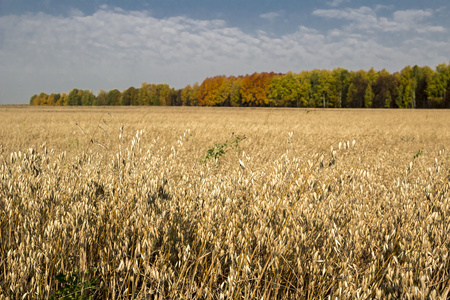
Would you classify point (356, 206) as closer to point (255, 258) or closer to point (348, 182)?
point (348, 182)

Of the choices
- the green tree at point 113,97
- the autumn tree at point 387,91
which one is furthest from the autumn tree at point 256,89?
the green tree at point 113,97

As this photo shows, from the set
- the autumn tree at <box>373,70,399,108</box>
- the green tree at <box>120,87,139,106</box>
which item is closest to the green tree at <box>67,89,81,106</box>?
the green tree at <box>120,87,139,106</box>

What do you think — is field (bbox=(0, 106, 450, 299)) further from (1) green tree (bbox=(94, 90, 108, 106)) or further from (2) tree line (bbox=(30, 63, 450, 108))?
(1) green tree (bbox=(94, 90, 108, 106))

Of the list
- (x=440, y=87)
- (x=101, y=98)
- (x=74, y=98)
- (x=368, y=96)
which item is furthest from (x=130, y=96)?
(x=440, y=87)

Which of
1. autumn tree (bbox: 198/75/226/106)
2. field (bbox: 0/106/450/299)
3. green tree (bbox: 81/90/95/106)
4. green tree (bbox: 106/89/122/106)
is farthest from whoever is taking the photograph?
green tree (bbox: 81/90/95/106)

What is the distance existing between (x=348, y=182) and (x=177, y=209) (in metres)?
1.63

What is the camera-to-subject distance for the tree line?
76.5 metres

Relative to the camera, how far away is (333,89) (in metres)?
89.3

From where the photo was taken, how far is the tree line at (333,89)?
76.5 meters

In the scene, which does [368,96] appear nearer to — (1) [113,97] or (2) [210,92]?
(2) [210,92]

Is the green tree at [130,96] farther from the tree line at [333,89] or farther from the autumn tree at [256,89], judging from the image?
the autumn tree at [256,89]

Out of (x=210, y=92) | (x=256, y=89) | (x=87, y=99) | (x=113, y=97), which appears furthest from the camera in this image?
(x=87, y=99)

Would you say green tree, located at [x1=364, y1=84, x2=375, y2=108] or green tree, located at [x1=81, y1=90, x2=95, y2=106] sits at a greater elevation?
green tree, located at [x1=81, y1=90, x2=95, y2=106]

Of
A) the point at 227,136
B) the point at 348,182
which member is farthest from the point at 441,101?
the point at 348,182
